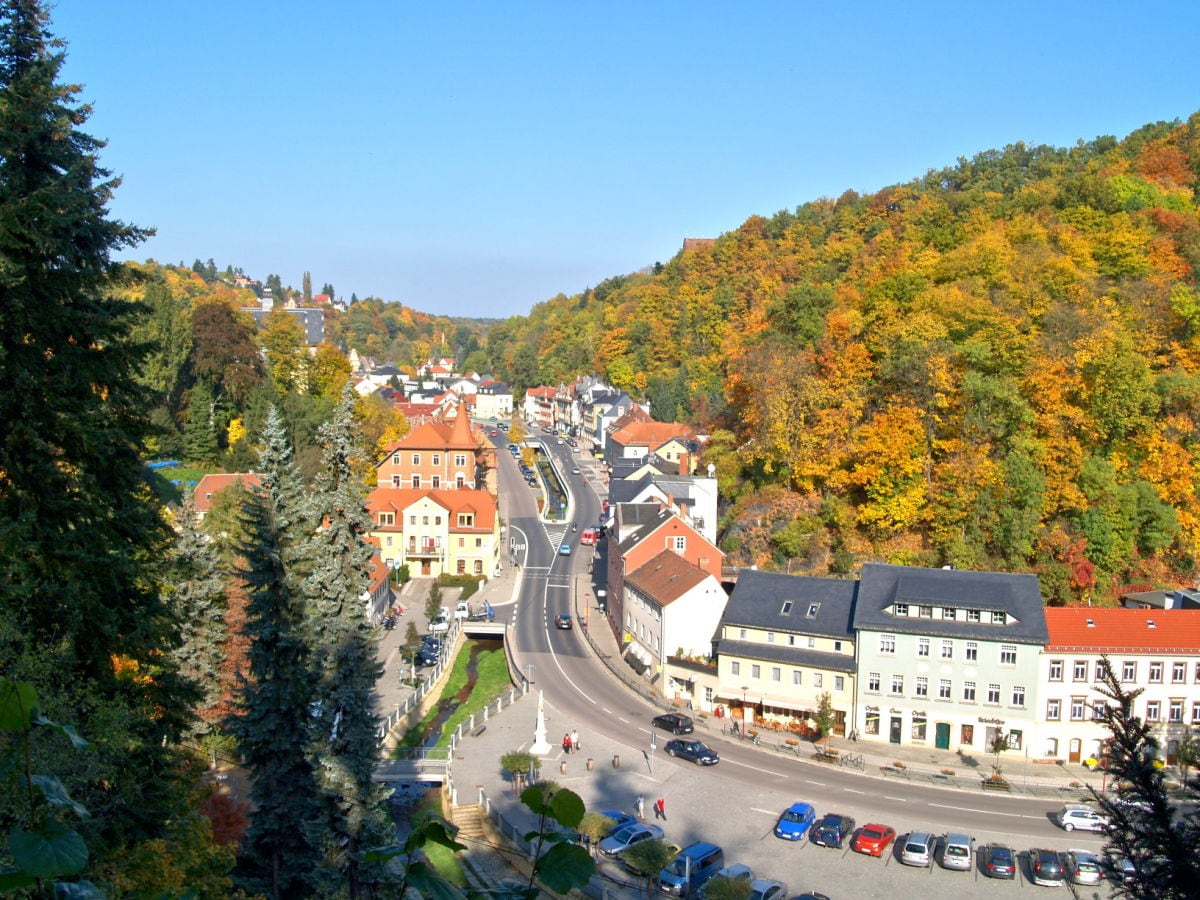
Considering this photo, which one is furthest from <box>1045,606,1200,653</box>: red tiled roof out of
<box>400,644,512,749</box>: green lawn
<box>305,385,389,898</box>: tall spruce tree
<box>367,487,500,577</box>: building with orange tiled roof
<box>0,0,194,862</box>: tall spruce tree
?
<box>367,487,500,577</box>: building with orange tiled roof

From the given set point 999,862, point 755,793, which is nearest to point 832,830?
point 755,793

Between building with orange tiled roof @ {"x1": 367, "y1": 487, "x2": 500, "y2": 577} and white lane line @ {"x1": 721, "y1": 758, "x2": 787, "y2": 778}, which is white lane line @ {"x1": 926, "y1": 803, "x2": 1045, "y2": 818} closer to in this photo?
white lane line @ {"x1": 721, "y1": 758, "x2": 787, "y2": 778}

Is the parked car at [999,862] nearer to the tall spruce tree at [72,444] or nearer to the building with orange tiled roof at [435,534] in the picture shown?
the tall spruce tree at [72,444]

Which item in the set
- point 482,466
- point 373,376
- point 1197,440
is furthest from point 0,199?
point 373,376

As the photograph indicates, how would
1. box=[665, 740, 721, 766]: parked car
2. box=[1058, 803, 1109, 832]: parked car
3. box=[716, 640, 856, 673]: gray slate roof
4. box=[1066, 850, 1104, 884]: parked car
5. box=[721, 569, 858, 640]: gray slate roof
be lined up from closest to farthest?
box=[1066, 850, 1104, 884]: parked car → box=[1058, 803, 1109, 832]: parked car → box=[665, 740, 721, 766]: parked car → box=[716, 640, 856, 673]: gray slate roof → box=[721, 569, 858, 640]: gray slate roof

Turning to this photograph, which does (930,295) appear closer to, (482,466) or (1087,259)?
(1087,259)

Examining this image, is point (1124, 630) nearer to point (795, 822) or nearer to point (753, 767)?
point (753, 767)
